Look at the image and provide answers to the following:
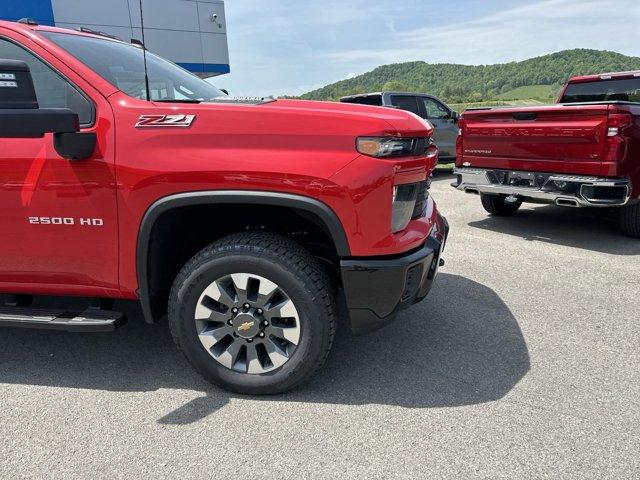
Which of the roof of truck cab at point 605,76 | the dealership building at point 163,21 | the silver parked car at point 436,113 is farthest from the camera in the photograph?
the dealership building at point 163,21

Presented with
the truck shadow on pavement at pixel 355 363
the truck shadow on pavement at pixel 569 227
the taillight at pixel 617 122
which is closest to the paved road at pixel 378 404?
the truck shadow on pavement at pixel 355 363

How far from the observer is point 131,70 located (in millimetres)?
2904

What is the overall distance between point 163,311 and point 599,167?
4.58 meters

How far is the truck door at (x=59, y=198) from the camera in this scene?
8.13ft

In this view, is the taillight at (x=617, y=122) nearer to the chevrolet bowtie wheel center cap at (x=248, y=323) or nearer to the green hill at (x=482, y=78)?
the chevrolet bowtie wheel center cap at (x=248, y=323)

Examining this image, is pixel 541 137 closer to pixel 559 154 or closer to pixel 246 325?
pixel 559 154

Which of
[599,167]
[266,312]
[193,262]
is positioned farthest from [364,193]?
[599,167]

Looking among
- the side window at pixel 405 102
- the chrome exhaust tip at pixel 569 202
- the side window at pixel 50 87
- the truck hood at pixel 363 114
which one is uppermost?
the side window at pixel 405 102

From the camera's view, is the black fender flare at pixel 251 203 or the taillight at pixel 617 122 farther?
the taillight at pixel 617 122

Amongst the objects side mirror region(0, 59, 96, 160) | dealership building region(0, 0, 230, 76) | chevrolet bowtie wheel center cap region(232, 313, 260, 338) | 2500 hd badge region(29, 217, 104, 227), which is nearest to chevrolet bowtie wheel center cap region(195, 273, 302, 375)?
A: chevrolet bowtie wheel center cap region(232, 313, 260, 338)

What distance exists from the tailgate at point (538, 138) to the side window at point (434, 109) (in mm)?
5566

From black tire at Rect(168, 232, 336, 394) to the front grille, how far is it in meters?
0.65

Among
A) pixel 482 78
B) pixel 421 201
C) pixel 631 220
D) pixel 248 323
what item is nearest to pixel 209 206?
pixel 248 323

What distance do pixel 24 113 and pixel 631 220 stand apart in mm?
5981
